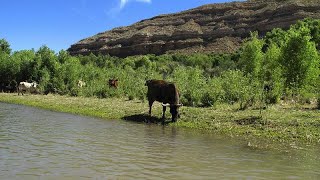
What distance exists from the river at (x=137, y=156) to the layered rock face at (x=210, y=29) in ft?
385

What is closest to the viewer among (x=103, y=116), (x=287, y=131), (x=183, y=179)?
(x=183, y=179)

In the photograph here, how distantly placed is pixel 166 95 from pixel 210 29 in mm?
146074

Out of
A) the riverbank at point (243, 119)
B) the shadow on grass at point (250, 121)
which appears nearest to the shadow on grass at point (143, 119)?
the riverbank at point (243, 119)

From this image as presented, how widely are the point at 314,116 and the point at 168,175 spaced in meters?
13.1

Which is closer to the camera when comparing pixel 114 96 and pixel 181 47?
pixel 114 96

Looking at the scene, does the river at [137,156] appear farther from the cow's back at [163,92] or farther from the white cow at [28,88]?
the white cow at [28,88]

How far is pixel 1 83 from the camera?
54969mm

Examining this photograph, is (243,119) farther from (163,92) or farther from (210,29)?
(210,29)

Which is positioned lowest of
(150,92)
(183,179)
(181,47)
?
(183,179)

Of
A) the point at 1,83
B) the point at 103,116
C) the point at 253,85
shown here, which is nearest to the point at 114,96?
the point at 103,116

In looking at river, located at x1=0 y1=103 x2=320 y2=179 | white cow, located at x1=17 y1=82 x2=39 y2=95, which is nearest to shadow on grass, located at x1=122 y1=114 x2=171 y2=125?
river, located at x1=0 y1=103 x2=320 y2=179

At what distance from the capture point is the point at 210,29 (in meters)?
166

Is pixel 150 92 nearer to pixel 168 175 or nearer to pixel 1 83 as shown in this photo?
pixel 168 175

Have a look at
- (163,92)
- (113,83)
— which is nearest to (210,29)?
(113,83)
